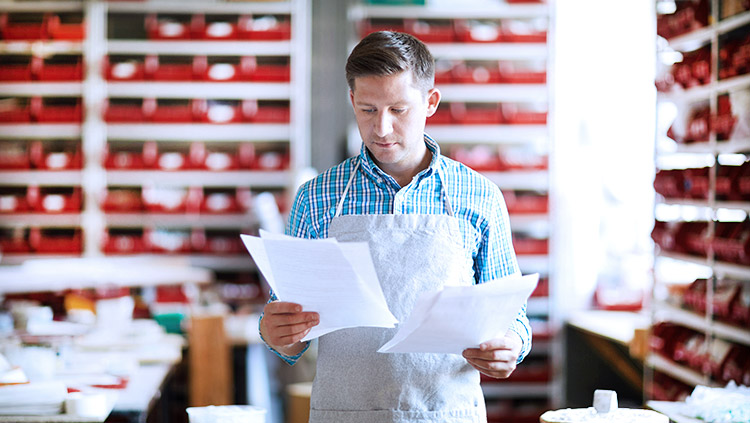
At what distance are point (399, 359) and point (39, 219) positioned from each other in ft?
17.0

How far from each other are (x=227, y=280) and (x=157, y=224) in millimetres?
647

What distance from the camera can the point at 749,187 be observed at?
3.47 meters

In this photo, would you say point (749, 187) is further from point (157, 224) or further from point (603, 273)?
point (157, 224)

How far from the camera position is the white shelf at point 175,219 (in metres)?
6.52

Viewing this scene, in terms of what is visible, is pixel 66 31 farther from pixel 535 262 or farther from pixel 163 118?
pixel 535 262

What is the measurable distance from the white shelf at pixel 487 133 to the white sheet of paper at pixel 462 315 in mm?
4744

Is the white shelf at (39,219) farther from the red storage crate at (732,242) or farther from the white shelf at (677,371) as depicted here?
the red storage crate at (732,242)

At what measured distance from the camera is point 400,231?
1.94 meters

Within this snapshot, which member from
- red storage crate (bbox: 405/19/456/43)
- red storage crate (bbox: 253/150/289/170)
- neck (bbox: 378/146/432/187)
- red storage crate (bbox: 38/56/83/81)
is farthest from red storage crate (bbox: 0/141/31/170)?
neck (bbox: 378/146/432/187)

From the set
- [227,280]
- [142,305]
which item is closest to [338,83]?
[227,280]

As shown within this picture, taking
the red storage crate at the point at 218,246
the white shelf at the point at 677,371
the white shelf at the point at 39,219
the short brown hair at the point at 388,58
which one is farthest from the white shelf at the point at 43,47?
the short brown hair at the point at 388,58

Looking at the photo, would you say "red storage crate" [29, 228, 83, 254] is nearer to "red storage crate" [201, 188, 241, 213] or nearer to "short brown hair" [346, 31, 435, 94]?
"red storage crate" [201, 188, 241, 213]

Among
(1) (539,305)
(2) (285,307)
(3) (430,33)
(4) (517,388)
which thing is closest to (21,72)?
(3) (430,33)

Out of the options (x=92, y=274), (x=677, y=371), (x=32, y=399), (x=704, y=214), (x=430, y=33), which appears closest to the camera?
(x=32, y=399)
